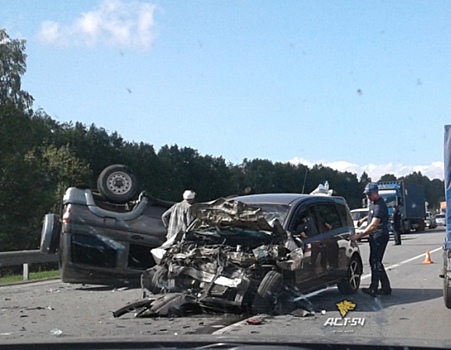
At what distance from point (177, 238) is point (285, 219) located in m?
1.48

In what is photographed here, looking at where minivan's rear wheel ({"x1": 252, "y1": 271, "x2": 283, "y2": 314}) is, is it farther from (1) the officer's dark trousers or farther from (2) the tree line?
(2) the tree line

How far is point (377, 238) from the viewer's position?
477 inches

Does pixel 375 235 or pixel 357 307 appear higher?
pixel 375 235

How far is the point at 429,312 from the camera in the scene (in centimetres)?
1016

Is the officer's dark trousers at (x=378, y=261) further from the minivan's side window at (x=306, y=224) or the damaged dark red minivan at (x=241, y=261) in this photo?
the minivan's side window at (x=306, y=224)

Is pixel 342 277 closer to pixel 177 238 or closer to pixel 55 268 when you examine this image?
pixel 177 238

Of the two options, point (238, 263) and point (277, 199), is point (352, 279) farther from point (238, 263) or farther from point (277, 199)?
point (238, 263)

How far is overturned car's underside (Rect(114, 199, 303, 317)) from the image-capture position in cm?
952

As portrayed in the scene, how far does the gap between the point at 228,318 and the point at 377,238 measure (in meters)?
3.58

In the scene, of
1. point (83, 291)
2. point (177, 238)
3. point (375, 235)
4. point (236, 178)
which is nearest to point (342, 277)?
point (375, 235)

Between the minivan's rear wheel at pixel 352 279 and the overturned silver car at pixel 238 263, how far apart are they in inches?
42.0

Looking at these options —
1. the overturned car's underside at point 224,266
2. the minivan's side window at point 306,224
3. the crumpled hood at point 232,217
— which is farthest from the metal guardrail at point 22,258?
the minivan's side window at point 306,224

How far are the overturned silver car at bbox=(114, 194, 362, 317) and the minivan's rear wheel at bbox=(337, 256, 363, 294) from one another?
3.50 ft

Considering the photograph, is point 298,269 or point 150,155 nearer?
point 298,269
